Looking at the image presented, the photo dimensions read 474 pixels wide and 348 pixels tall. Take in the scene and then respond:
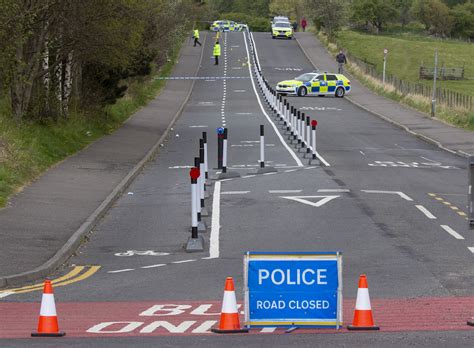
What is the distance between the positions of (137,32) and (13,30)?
22.5ft

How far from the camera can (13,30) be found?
25.9 metres

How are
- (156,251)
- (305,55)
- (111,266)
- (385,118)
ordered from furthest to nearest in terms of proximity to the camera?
(305,55)
(385,118)
(156,251)
(111,266)

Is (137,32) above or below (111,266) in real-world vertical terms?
above

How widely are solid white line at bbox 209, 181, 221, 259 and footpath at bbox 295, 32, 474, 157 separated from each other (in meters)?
12.1

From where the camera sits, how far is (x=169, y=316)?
1100 centimetres

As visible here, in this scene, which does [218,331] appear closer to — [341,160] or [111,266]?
[111,266]

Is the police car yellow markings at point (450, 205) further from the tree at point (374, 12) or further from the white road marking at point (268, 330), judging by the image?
the tree at point (374, 12)

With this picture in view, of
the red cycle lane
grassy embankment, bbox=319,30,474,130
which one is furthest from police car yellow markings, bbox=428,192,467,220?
grassy embankment, bbox=319,30,474,130

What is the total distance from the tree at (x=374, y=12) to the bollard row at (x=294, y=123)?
65.4 metres

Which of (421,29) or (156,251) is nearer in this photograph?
(156,251)

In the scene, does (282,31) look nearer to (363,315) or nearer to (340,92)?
(340,92)

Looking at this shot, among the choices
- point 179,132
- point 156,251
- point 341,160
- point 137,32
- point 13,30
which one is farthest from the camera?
point 179,132

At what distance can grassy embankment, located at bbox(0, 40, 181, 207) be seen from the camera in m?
22.4

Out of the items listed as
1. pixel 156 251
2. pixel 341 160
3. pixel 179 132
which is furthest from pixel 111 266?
pixel 179 132
